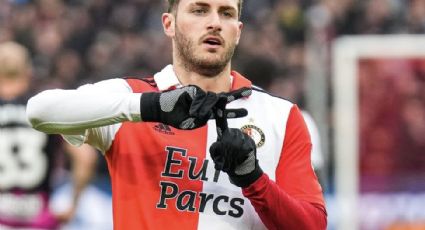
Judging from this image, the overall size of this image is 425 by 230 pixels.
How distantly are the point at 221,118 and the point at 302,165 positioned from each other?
0.56m

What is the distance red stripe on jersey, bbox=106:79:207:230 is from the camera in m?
4.10

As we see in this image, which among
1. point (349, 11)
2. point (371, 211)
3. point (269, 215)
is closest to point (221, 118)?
point (269, 215)

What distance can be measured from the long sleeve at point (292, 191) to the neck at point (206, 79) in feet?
0.93

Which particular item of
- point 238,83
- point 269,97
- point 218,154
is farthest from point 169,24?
point 218,154

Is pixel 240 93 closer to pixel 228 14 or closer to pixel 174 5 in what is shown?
pixel 228 14

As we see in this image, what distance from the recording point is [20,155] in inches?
292

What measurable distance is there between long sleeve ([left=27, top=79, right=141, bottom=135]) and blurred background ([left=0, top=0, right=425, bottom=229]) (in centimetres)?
331

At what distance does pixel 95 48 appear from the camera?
1383 cm

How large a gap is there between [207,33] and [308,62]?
25.3 feet

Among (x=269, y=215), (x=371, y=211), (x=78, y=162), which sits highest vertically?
(x=269, y=215)

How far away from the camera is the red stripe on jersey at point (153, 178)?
410 cm

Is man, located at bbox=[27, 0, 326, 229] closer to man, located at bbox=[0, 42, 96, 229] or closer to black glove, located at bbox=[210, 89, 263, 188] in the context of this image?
black glove, located at bbox=[210, 89, 263, 188]

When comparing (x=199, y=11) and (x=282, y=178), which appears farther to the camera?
(x=199, y=11)

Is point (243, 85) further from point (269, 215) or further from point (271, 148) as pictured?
point (269, 215)
